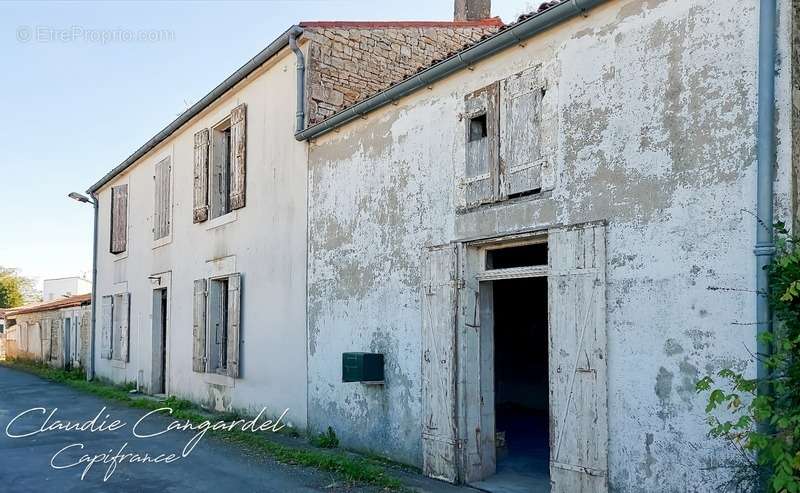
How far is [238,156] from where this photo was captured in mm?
11461

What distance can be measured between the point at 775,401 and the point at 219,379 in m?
9.12

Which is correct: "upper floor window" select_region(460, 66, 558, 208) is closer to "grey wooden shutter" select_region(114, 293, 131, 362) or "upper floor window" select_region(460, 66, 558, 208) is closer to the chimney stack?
the chimney stack

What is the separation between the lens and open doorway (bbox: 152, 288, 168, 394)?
14961 mm

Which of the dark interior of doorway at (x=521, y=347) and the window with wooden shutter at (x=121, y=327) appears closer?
the dark interior of doorway at (x=521, y=347)

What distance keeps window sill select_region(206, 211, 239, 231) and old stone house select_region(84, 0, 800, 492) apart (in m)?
0.06

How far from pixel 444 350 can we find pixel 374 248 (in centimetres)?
173

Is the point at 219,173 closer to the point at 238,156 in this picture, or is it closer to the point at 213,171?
the point at 213,171

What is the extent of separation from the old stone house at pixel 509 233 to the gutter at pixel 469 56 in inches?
1.1

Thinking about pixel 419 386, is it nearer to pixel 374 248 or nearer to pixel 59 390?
pixel 374 248

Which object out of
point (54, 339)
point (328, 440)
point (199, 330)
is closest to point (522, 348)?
point (328, 440)

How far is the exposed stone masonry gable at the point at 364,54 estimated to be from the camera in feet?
32.4

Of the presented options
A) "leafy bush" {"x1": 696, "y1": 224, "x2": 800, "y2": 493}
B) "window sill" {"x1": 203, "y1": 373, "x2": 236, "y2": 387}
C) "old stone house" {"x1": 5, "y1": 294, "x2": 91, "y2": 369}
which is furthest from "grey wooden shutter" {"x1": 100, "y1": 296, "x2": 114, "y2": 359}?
"leafy bush" {"x1": 696, "y1": 224, "x2": 800, "y2": 493}

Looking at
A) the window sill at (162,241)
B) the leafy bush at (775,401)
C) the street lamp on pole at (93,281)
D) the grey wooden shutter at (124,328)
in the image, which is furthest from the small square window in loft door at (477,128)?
the street lamp on pole at (93,281)

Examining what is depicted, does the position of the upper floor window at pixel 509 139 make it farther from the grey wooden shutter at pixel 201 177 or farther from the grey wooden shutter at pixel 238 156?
the grey wooden shutter at pixel 201 177
